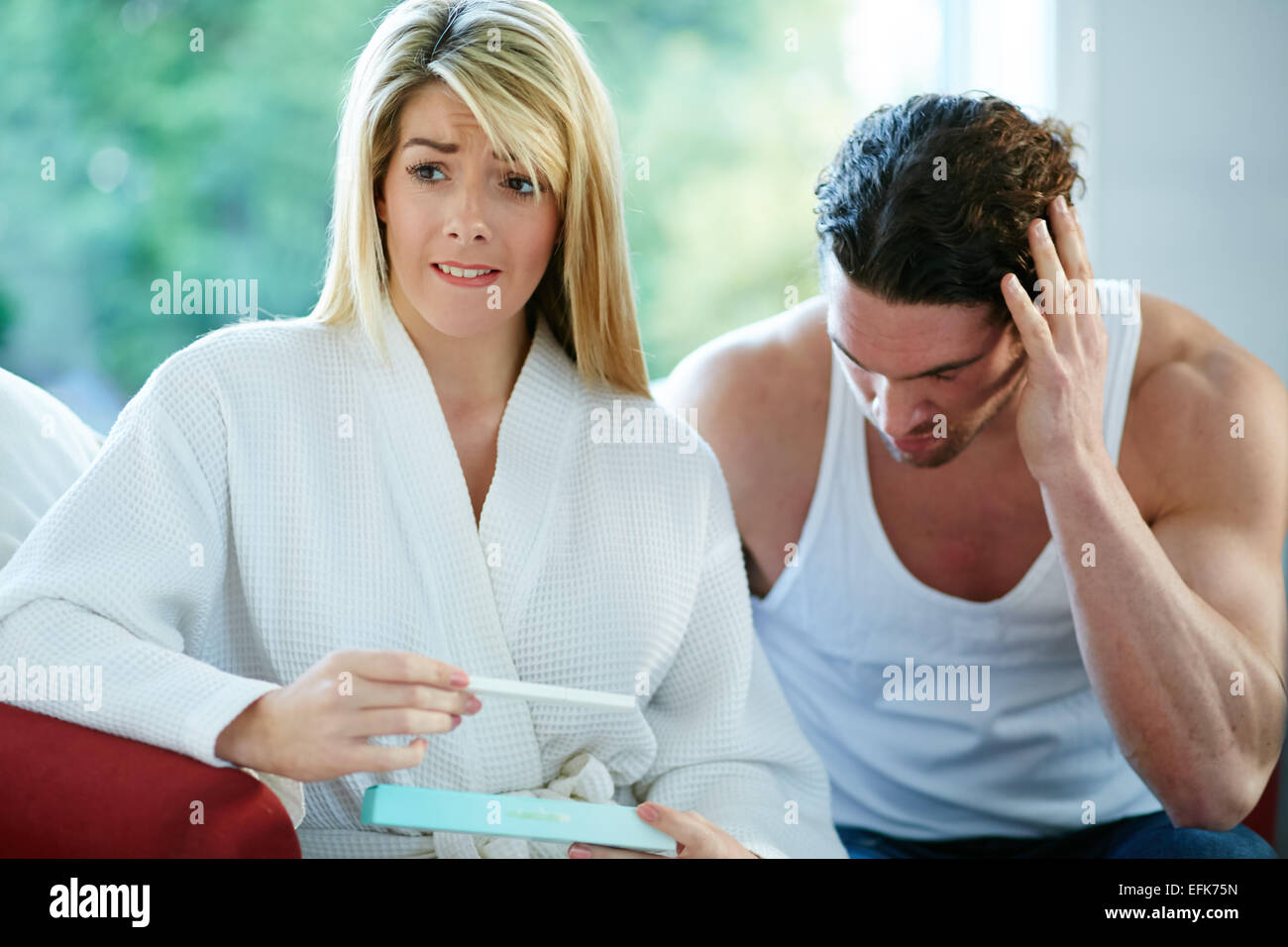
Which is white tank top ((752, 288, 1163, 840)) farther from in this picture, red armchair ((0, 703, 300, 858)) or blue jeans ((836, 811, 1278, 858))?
red armchair ((0, 703, 300, 858))

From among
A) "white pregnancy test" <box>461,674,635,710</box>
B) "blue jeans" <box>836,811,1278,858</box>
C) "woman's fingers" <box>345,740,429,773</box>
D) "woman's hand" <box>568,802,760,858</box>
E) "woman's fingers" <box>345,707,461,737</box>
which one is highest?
"white pregnancy test" <box>461,674,635,710</box>

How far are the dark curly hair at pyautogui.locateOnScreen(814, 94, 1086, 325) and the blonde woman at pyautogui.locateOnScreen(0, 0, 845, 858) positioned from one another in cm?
26

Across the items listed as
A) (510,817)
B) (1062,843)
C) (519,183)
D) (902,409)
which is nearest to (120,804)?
(510,817)

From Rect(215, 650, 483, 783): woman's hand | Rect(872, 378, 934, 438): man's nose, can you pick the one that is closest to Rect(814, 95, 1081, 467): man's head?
Rect(872, 378, 934, 438): man's nose

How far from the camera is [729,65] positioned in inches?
85.6

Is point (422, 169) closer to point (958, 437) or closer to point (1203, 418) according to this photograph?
point (958, 437)

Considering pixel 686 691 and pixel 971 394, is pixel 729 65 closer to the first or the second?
pixel 971 394

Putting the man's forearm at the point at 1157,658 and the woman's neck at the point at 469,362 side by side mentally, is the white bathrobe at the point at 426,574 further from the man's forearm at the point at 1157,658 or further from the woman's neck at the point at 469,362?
the man's forearm at the point at 1157,658

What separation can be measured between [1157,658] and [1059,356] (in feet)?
1.05

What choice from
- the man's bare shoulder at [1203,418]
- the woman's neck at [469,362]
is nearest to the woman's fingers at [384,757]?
the woman's neck at [469,362]

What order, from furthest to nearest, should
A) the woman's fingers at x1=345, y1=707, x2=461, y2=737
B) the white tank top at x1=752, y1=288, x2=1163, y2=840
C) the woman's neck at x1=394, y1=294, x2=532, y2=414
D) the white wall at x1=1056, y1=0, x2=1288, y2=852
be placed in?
1. the white wall at x1=1056, y1=0, x2=1288, y2=852
2. the white tank top at x1=752, y1=288, x2=1163, y2=840
3. the woman's neck at x1=394, y1=294, x2=532, y2=414
4. the woman's fingers at x1=345, y1=707, x2=461, y2=737

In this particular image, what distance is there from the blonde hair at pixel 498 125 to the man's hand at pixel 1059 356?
425mm

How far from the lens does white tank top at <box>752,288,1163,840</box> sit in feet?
4.65

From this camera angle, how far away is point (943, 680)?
1425 mm
